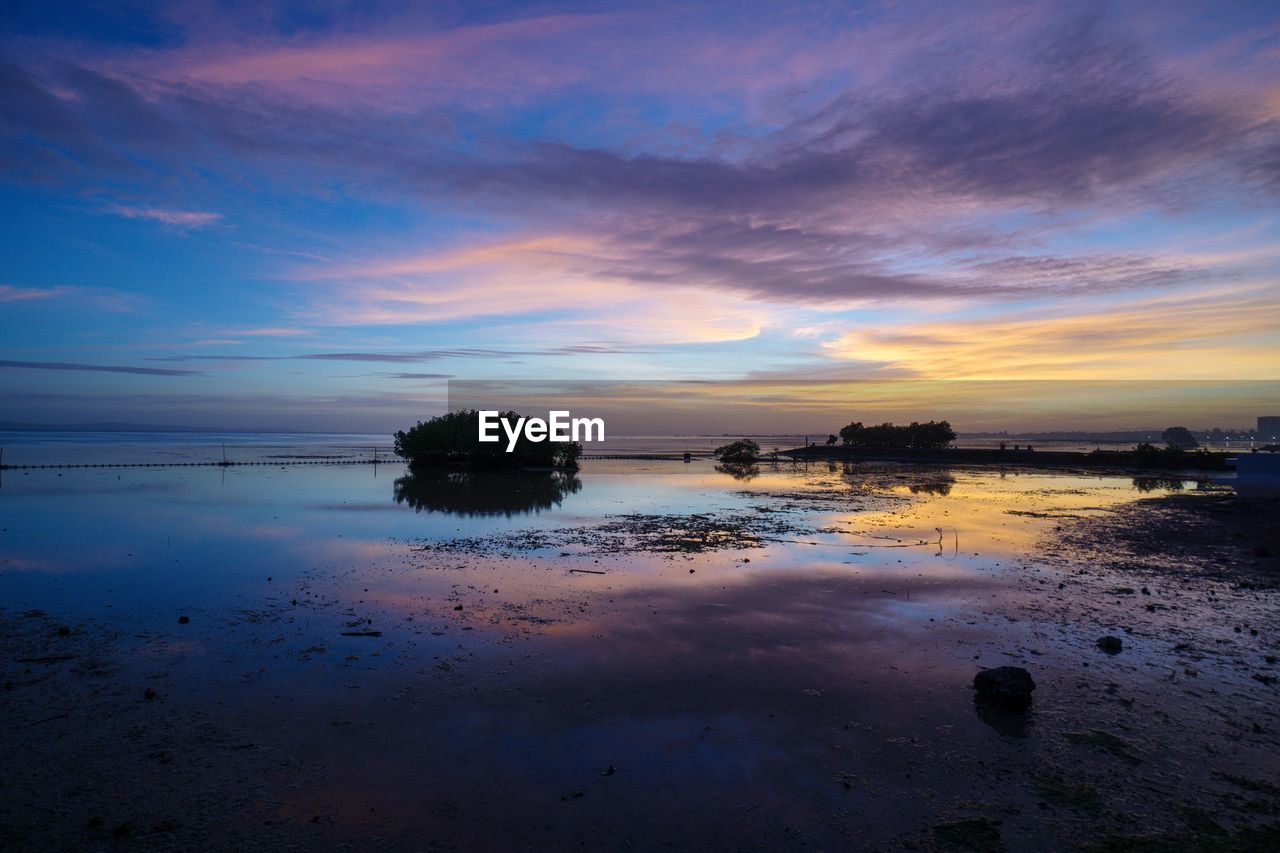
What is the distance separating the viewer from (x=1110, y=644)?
11148 millimetres

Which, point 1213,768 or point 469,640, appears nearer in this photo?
point 1213,768

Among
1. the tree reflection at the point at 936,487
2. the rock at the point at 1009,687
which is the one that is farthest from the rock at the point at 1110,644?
the tree reflection at the point at 936,487

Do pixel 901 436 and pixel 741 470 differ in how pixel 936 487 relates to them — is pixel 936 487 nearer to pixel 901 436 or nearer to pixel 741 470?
pixel 741 470

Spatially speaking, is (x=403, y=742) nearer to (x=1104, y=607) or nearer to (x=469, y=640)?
(x=469, y=640)

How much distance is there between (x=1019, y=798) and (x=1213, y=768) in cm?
248

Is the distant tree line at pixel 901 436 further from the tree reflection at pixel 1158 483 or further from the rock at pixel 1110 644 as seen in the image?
the rock at pixel 1110 644

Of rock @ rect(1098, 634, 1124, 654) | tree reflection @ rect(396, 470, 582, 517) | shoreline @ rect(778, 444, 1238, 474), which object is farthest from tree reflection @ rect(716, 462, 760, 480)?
rock @ rect(1098, 634, 1124, 654)

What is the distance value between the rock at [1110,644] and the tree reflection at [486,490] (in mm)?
22609

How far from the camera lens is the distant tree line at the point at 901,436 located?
90000 millimetres

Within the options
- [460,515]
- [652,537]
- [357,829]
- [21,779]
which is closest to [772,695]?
[357,829]

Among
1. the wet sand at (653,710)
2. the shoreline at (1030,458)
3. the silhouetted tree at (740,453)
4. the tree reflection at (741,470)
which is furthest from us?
the silhouetted tree at (740,453)

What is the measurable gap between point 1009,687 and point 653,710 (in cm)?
478

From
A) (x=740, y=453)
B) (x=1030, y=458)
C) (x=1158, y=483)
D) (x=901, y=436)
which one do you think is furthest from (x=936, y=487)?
(x=901, y=436)

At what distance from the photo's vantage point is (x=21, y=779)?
7117 mm
